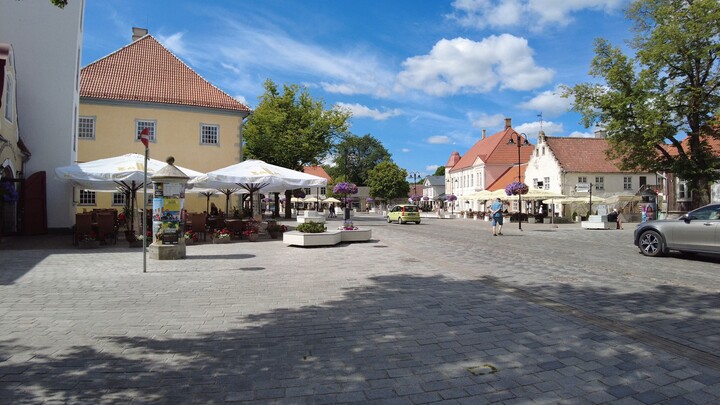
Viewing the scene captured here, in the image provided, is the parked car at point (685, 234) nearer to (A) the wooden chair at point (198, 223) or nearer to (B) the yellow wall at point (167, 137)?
(A) the wooden chair at point (198, 223)

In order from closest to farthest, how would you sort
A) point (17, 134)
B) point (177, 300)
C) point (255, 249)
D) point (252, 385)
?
1. point (252, 385)
2. point (177, 300)
3. point (255, 249)
4. point (17, 134)

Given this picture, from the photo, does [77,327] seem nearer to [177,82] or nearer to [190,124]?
[190,124]

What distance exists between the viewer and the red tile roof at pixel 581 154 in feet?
144

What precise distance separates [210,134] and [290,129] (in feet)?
35.0

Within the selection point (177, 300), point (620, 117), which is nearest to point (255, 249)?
point (177, 300)

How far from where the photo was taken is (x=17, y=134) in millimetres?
18203

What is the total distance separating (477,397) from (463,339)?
1452 millimetres

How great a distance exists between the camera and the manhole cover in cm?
393

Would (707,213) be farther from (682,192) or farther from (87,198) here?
(682,192)

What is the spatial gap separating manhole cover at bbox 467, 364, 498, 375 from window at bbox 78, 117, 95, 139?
1138 inches

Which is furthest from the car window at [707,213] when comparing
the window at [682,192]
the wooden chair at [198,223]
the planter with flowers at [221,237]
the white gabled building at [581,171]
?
the window at [682,192]

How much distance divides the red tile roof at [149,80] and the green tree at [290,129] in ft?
25.5

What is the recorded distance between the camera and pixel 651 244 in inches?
503

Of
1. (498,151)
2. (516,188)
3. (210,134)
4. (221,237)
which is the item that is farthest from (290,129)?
(498,151)
